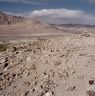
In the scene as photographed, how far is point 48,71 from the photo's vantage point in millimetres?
9219

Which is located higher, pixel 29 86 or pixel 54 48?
pixel 54 48

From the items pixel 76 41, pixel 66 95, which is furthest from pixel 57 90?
pixel 76 41

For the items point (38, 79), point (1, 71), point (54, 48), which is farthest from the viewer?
point (54, 48)

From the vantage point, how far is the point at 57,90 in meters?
8.23

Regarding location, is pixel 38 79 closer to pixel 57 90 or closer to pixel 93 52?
pixel 57 90

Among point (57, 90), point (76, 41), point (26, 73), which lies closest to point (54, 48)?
point (76, 41)

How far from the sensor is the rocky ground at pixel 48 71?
825cm

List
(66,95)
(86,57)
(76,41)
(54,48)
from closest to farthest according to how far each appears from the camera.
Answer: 1. (66,95)
2. (86,57)
3. (54,48)
4. (76,41)

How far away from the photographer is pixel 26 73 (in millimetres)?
9164

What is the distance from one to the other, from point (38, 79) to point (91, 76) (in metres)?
1.92

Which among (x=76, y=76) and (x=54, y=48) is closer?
(x=76, y=76)

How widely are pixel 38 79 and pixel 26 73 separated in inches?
24.5

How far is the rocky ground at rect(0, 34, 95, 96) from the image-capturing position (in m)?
8.25

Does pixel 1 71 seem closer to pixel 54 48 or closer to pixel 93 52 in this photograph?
pixel 54 48
